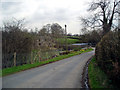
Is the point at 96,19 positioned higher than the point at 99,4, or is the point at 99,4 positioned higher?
the point at 99,4

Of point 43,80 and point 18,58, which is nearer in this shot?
point 43,80

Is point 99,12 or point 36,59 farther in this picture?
point 99,12

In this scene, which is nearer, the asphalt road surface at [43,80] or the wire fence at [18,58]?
the asphalt road surface at [43,80]

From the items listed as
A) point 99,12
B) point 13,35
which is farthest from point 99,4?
point 13,35

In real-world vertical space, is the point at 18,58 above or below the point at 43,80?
above

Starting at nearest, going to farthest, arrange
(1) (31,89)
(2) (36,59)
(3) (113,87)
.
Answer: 1. (3) (113,87)
2. (1) (31,89)
3. (2) (36,59)

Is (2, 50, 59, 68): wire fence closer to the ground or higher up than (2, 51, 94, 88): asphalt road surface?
higher up

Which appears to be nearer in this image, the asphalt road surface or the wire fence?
the asphalt road surface

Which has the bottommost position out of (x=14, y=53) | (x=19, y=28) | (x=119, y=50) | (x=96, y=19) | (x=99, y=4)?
(x=14, y=53)

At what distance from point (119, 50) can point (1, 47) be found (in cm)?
1081

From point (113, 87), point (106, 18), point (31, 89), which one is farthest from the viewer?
point (106, 18)

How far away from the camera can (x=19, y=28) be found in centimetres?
1630

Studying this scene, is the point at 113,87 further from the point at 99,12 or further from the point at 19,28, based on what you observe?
the point at 99,12

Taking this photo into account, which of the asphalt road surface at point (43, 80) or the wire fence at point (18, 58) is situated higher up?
the wire fence at point (18, 58)
